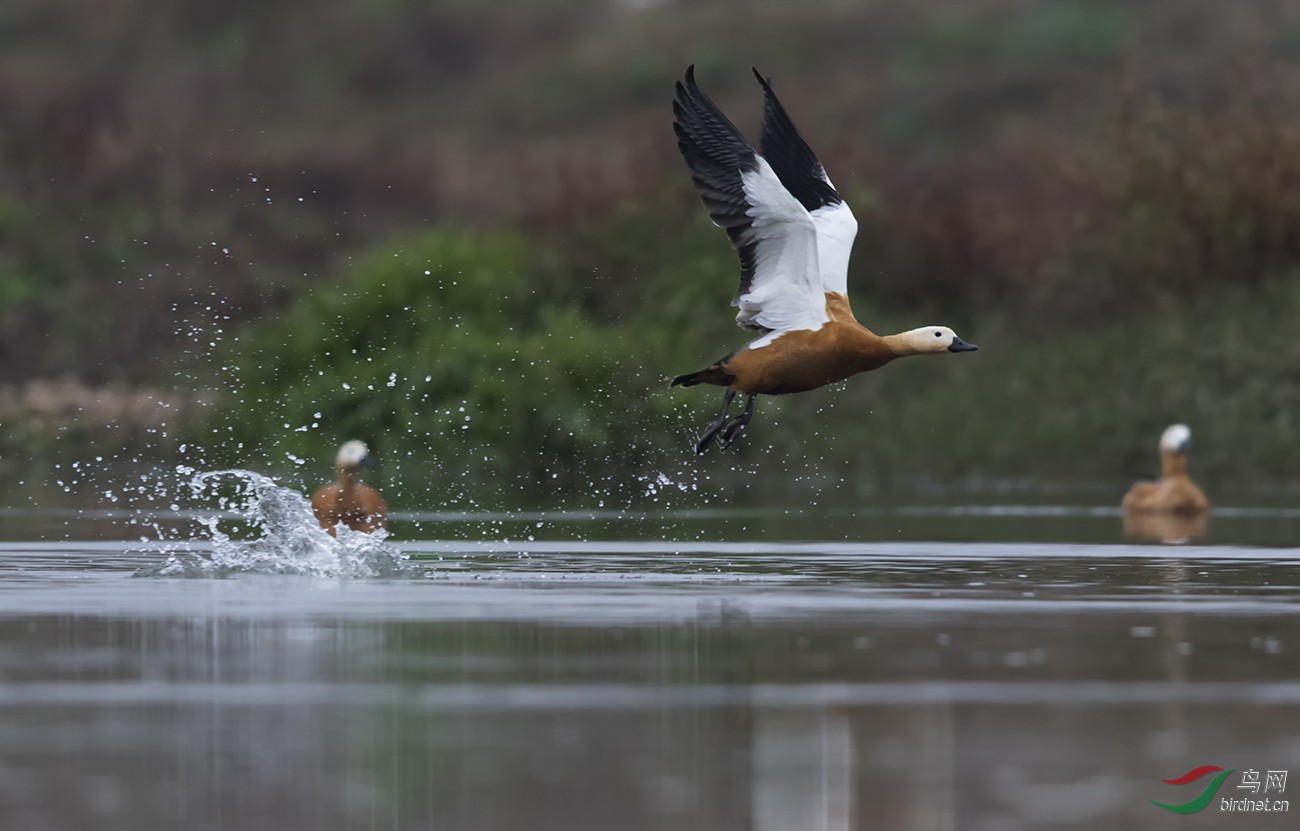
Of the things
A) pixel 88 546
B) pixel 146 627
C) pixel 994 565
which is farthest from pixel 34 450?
pixel 146 627

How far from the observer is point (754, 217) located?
48.3ft

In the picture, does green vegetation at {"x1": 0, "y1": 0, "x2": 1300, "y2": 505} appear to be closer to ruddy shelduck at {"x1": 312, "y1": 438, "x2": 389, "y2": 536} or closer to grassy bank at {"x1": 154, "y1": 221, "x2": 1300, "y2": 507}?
grassy bank at {"x1": 154, "y1": 221, "x2": 1300, "y2": 507}

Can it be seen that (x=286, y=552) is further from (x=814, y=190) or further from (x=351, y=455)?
(x=351, y=455)

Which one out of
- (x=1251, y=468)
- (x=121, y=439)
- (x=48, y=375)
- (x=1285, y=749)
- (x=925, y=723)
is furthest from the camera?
(x=48, y=375)

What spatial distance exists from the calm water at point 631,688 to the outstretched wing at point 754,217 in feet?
4.86

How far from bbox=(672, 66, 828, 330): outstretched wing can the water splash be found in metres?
2.61

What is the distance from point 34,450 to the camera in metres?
28.2

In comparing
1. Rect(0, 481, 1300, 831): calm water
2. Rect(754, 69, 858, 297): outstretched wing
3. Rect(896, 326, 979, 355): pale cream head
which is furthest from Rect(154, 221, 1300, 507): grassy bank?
Rect(0, 481, 1300, 831): calm water

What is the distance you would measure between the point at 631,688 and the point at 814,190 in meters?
7.75

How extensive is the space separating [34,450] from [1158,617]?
744 inches

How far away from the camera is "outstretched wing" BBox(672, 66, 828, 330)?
14.5 m

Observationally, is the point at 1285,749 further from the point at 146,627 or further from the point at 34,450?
the point at 34,450

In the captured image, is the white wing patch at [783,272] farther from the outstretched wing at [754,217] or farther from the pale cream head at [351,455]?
the pale cream head at [351,455]

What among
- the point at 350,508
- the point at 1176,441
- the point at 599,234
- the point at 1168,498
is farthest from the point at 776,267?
the point at 599,234
